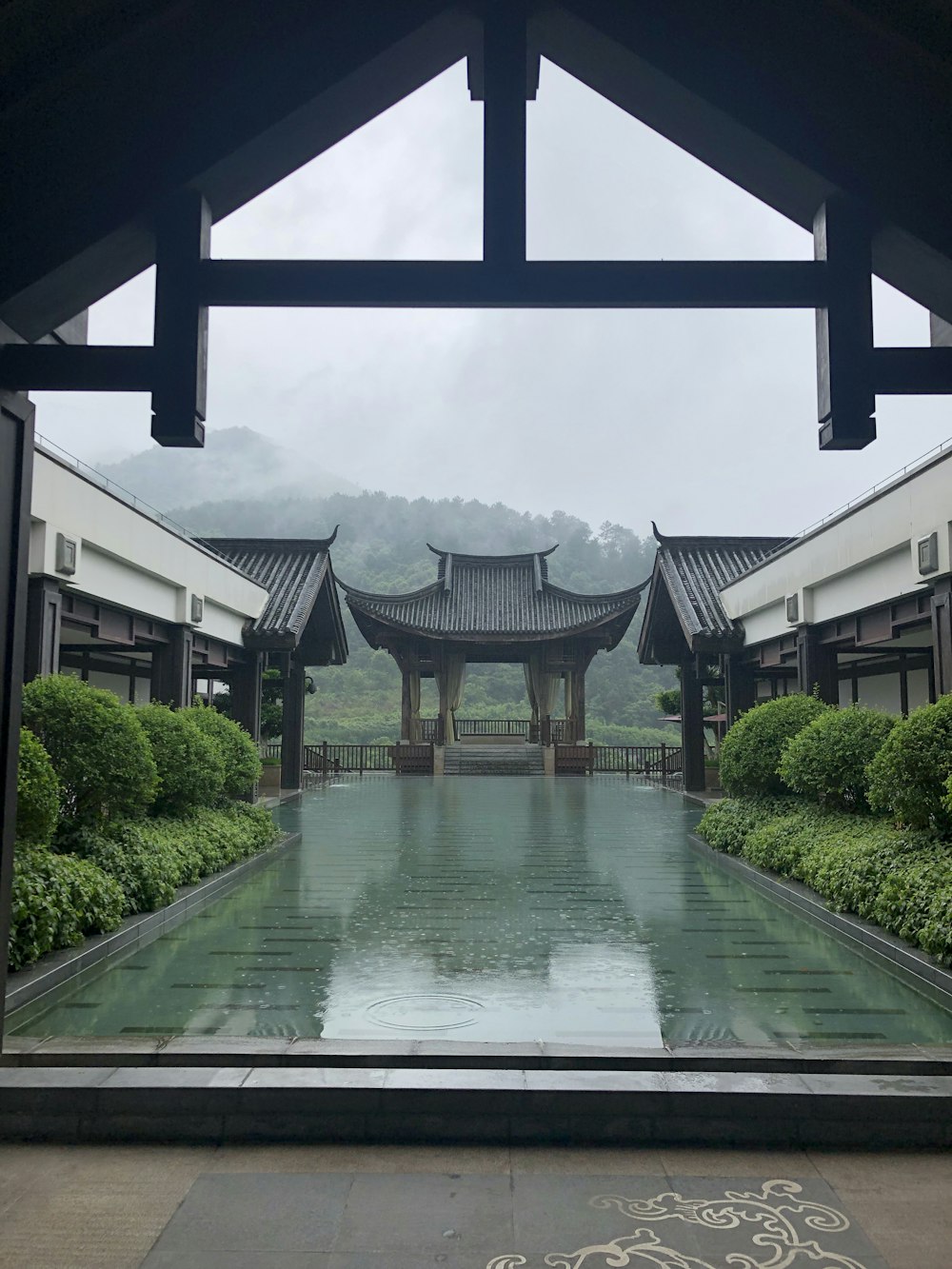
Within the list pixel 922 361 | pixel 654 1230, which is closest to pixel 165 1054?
pixel 654 1230

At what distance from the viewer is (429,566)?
76.1 metres

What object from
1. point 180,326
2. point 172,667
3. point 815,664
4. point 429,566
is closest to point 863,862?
point 180,326

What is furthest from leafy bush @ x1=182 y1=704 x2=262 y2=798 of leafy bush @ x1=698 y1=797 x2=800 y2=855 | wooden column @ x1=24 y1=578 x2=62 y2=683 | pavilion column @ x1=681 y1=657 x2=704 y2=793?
pavilion column @ x1=681 y1=657 x2=704 y2=793

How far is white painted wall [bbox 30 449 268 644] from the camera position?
945 centimetres

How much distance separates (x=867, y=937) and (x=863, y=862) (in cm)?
84

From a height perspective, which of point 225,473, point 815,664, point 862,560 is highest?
point 225,473

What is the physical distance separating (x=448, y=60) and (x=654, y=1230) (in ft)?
14.5

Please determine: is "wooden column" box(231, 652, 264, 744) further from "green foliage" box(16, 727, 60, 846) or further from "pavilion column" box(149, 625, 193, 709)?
"green foliage" box(16, 727, 60, 846)

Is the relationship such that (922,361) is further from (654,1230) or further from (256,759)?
(256,759)

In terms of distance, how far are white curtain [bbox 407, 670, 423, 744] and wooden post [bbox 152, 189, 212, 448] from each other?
83.3 feet

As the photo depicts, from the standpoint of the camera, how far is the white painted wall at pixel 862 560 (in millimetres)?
10164

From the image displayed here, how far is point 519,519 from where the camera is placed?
96.6m

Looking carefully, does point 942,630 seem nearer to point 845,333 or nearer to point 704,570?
point 845,333

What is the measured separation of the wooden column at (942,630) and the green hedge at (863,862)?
6.41 feet
